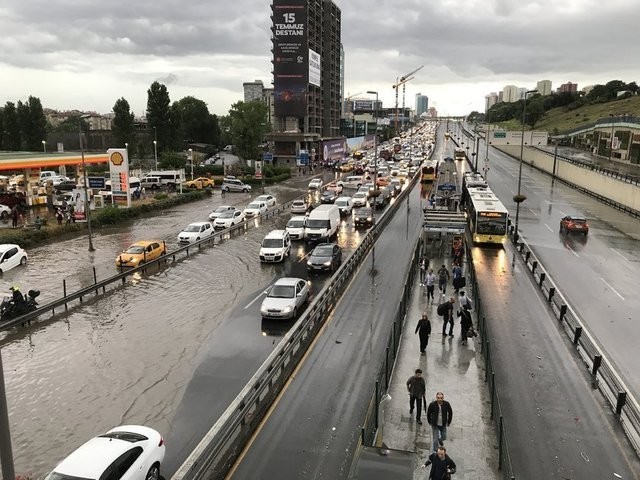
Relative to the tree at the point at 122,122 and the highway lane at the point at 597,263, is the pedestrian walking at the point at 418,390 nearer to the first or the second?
the highway lane at the point at 597,263

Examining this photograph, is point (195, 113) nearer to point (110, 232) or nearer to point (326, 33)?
point (326, 33)

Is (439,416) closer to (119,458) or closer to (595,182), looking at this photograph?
(119,458)

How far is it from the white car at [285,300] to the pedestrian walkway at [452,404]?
4711 millimetres

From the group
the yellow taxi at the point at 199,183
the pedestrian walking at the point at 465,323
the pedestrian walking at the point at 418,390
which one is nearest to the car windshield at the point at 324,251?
the pedestrian walking at the point at 465,323

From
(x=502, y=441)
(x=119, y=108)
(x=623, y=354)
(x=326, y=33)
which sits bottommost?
(x=623, y=354)

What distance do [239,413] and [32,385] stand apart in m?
7.54

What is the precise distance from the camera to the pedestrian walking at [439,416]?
37.1ft

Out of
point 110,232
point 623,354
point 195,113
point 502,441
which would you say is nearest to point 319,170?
point 195,113

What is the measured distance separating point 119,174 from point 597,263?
135 feet

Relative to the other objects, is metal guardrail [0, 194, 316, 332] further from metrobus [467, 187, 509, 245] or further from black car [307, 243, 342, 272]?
metrobus [467, 187, 509, 245]

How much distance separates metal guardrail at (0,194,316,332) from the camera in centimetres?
2053

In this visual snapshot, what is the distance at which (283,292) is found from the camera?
2144 centimetres

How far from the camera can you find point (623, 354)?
1789 centimetres

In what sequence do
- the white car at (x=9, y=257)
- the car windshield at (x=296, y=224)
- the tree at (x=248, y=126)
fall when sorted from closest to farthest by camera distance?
the white car at (x=9, y=257)
the car windshield at (x=296, y=224)
the tree at (x=248, y=126)
